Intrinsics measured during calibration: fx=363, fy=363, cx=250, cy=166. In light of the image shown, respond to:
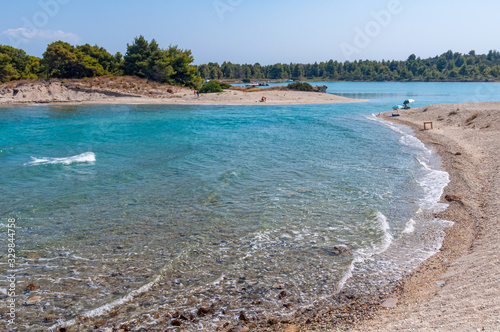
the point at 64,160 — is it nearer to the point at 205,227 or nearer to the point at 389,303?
the point at 205,227

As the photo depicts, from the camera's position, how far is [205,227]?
494 inches

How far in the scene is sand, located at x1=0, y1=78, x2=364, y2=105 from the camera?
65750 mm

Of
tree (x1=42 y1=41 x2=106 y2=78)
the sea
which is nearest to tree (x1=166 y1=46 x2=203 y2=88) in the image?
tree (x1=42 y1=41 x2=106 y2=78)

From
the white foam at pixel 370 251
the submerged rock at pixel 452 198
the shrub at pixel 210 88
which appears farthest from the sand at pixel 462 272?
the shrub at pixel 210 88

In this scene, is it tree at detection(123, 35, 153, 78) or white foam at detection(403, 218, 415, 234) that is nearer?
white foam at detection(403, 218, 415, 234)

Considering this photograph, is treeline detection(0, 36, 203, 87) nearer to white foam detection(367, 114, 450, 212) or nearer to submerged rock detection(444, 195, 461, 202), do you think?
white foam detection(367, 114, 450, 212)

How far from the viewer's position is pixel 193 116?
50.2 m

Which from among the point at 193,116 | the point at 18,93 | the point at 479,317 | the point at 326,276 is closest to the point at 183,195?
the point at 326,276

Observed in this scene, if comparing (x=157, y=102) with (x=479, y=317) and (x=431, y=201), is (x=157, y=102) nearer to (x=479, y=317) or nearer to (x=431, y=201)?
(x=431, y=201)

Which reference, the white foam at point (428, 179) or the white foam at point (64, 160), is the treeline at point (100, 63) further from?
the white foam at point (428, 179)

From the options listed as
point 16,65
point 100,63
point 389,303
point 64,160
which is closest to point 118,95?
point 100,63

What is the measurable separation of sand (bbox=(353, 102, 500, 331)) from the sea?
603 millimetres

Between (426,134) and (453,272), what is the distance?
89.8 feet

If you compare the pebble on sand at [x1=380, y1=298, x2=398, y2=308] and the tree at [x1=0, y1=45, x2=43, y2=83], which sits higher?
the tree at [x1=0, y1=45, x2=43, y2=83]
